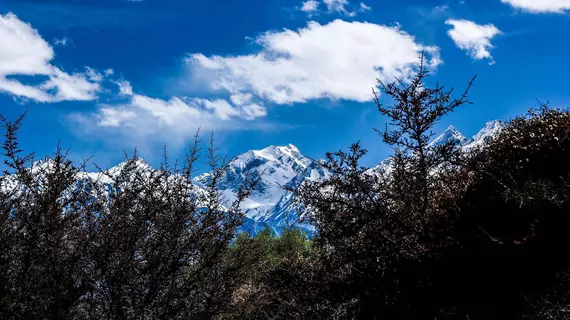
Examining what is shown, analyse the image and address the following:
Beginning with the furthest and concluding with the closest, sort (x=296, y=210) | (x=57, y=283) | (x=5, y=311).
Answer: (x=296, y=210), (x=5, y=311), (x=57, y=283)

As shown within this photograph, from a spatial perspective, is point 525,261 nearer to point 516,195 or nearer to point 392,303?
point 516,195

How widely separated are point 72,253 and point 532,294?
7905 mm

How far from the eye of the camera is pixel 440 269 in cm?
886

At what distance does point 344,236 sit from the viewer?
384 inches

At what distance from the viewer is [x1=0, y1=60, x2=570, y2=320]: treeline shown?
7566 mm

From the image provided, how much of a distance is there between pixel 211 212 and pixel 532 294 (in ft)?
19.4

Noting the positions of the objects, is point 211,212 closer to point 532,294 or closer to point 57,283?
point 57,283

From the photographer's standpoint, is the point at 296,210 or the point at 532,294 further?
the point at 296,210

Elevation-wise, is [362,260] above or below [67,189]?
below

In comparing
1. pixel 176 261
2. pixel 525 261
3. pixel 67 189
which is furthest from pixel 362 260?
pixel 67 189

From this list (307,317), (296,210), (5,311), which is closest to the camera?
(5,311)

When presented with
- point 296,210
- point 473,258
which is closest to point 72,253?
point 296,210

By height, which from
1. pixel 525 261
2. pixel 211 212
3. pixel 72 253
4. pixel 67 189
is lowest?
pixel 525 261

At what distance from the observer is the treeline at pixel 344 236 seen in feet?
24.8
